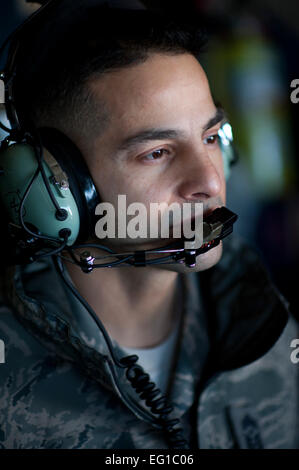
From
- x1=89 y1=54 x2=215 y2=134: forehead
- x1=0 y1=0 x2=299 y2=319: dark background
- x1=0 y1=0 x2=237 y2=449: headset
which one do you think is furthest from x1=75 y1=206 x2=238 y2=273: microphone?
x1=0 y1=0 x2=299 y2=319: dark background

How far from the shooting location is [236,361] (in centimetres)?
109

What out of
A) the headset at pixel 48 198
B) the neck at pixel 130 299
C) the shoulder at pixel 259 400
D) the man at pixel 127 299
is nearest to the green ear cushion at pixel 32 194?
the headset at pixel 48 198

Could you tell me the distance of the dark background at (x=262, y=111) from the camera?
1.97 metres

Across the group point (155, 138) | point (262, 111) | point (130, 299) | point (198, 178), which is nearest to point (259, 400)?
point (130, 299)

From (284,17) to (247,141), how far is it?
0.65 m

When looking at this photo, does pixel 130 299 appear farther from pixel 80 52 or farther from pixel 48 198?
pixel 80 52

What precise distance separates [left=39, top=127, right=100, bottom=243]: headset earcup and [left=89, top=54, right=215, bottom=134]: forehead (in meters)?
0.11

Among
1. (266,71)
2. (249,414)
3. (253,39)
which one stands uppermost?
(253,39)

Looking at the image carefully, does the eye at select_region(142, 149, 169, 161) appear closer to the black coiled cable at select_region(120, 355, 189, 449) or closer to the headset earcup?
the headset earcup

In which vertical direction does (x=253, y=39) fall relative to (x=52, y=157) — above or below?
above

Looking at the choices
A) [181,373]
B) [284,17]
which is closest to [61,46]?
[181,373]

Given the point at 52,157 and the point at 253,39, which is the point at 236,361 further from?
the point at 253,39

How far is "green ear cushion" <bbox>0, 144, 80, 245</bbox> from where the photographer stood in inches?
32.5

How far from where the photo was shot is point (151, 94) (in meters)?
0.87
